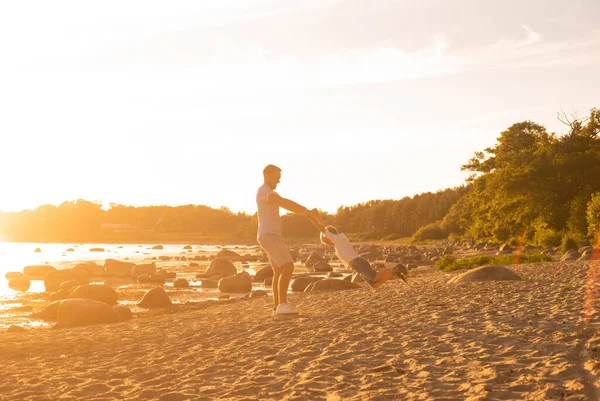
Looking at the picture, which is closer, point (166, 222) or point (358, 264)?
point (358, 264)

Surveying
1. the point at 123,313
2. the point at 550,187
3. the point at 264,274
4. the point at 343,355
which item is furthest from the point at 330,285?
the point at 550,187

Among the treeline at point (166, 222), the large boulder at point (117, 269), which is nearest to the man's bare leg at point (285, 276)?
the large boulder at point (117, 269)

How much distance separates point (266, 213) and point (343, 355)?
3267mm

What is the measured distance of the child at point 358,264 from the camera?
8.54m

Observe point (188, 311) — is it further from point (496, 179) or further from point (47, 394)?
point (496, 179)

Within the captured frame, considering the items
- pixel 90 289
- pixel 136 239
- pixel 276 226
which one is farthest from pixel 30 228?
pixel 276 226

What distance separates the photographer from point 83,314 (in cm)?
1227

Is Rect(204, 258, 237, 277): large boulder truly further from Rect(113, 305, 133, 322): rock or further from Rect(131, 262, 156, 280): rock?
Rect(113, 305, 133, 322): rock

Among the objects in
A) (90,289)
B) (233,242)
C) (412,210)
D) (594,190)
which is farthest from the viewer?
(233,242)

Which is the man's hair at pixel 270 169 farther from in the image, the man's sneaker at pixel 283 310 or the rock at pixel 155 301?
the rock at pixel 155 301

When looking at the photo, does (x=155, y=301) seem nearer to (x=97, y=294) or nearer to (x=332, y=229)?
(x=97, y=294)

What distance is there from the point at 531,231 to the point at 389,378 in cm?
3455

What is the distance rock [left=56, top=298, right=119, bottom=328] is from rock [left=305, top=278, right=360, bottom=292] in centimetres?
624

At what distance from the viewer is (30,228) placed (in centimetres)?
12556
